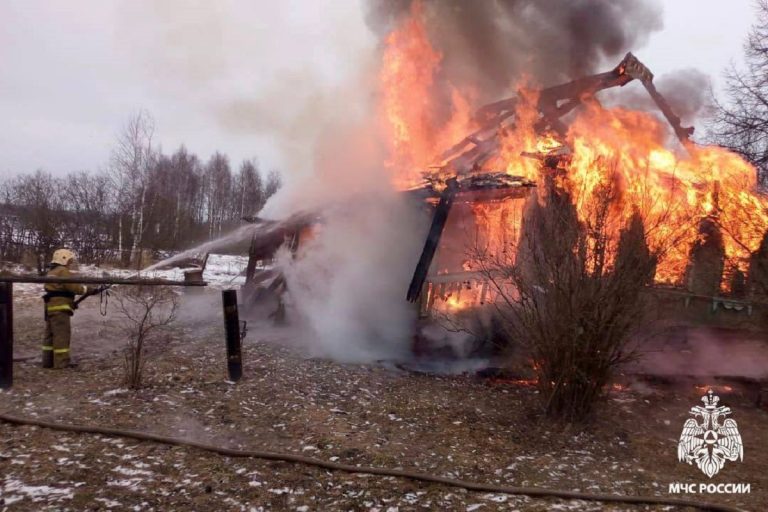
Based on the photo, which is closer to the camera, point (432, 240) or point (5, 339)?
point (5, 339)

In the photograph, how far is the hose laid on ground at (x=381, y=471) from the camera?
11.7 ft

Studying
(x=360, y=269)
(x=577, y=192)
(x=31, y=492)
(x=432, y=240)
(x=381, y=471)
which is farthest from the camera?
(x=360, y=269)

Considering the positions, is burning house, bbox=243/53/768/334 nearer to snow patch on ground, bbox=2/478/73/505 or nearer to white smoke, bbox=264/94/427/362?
white smoke, bbox=264/94/427/362

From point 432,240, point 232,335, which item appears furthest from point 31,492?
point 432,240

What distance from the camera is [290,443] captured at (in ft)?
14.8

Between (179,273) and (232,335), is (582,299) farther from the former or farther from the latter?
(179,273)

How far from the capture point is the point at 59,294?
672cm

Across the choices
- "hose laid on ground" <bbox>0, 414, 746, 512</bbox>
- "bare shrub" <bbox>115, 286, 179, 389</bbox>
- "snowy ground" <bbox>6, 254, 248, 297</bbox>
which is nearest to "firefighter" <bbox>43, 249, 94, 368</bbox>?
"bare shrub" <bbox>115, 286, 179, 389</bbox>

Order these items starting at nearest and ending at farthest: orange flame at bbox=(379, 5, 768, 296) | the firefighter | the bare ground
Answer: the bare ground < the firefighter < orange flame at bbox=(379, 5, 768, 296)

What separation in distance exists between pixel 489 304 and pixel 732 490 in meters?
4.75

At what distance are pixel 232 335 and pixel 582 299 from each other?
435 cm

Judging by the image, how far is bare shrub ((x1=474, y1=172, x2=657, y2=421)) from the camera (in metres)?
4.82

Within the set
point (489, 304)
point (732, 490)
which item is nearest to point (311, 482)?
point (732, 490)

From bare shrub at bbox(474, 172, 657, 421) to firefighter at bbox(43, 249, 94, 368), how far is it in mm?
6115
